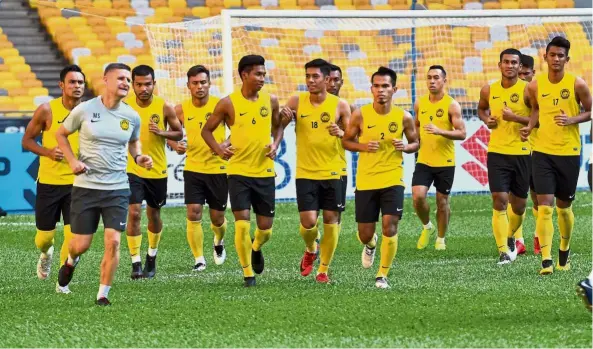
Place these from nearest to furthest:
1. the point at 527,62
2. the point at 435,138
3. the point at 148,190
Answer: the point at 148,190 < the point at 527,62 < the point at 435,138

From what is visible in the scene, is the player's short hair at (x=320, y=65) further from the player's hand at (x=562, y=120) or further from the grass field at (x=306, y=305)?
the player's hand at (x=562, y=120)

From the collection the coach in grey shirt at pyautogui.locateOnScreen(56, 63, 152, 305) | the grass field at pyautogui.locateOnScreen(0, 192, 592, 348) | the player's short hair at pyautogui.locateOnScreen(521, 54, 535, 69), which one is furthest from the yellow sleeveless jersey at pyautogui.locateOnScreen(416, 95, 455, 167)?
the coach in grey shirt at pyautogui.locateOnScreen(56, 63, 152, 305)

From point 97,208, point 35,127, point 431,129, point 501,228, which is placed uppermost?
point 35,127

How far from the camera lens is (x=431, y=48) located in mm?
25766

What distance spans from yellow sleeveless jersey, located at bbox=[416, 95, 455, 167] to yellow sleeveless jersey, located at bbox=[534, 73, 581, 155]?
2.72 meters

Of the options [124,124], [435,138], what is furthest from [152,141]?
[435,138]

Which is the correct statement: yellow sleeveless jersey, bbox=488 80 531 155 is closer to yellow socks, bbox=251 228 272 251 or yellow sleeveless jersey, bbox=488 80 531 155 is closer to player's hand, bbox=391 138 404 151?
player's hand, bbox=391 138 404 151

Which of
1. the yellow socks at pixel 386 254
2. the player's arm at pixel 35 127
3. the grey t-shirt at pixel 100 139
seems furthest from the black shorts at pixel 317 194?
the player's arm at pixel 35 127

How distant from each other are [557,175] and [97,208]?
4804 millimetres

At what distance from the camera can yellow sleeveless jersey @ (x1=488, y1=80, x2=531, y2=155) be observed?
14.2 metres

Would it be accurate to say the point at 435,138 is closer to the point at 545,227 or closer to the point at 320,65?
the point at 545,227

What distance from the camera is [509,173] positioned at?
1422 cm

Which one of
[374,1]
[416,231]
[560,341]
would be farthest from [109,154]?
[374,1]

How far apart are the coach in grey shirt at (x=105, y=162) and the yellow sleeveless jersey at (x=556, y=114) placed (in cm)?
438
